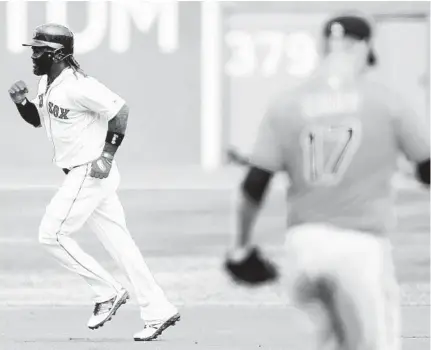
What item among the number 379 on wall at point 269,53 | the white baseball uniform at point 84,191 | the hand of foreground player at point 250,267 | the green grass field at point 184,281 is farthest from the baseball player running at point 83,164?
the number 379 on wall at point 269,53

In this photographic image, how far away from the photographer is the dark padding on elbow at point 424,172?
4.40 meters

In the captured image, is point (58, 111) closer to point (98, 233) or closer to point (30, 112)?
point (30, 112)

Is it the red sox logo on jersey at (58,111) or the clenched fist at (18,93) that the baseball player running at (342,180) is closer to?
the red sox logo on jersey at (58,111)

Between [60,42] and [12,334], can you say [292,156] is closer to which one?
[60,42]

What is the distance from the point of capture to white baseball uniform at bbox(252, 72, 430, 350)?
4.33 meters

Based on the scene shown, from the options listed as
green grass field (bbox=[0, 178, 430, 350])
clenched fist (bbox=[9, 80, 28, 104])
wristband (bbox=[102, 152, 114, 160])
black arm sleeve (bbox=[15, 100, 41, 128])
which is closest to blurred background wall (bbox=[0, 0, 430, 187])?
green grass field (bbox=[0, 178, 430, 350])

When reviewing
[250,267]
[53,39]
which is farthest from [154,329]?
[250,267]

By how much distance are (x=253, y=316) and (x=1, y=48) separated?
10.1 meters

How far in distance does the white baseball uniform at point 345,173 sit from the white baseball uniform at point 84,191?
283cm

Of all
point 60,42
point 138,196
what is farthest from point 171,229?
point 60,42

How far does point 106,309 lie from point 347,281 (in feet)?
10.5

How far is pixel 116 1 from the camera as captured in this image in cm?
1712

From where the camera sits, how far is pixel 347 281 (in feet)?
14.3

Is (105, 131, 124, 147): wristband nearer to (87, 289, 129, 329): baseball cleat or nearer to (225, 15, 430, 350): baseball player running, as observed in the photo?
(87, 289, 129, 329): baseball cleat
